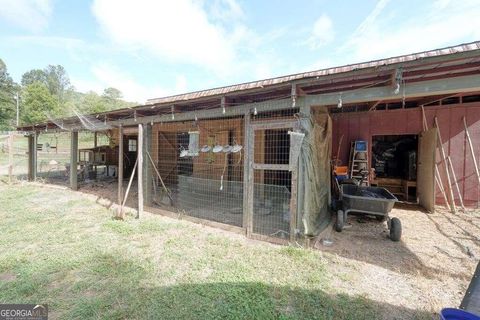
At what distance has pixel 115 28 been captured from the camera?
10469 mm

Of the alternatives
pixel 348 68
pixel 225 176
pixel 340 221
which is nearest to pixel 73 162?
pixel 225 176

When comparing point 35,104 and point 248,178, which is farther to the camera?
point 35,104

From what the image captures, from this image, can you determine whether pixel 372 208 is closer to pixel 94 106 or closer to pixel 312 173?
pixel 312 173

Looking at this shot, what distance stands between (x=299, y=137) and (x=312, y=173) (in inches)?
28.9

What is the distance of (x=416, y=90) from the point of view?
2855mm

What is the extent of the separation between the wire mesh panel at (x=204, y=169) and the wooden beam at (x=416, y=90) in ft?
7.12

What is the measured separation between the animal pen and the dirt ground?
2.35 feet

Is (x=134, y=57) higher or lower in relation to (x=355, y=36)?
higher

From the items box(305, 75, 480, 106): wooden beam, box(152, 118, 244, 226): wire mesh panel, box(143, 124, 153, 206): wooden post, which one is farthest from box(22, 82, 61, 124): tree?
box(305, 75, 480, 106): wooden beam

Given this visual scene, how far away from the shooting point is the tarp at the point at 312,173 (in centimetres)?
369

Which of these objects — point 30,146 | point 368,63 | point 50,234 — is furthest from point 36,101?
point 368,63

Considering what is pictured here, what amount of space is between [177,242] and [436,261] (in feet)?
13.2

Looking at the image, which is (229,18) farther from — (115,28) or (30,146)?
(30,146)

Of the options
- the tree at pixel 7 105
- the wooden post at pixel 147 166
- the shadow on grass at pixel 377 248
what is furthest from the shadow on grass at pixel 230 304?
the tree at pixel 7 105
